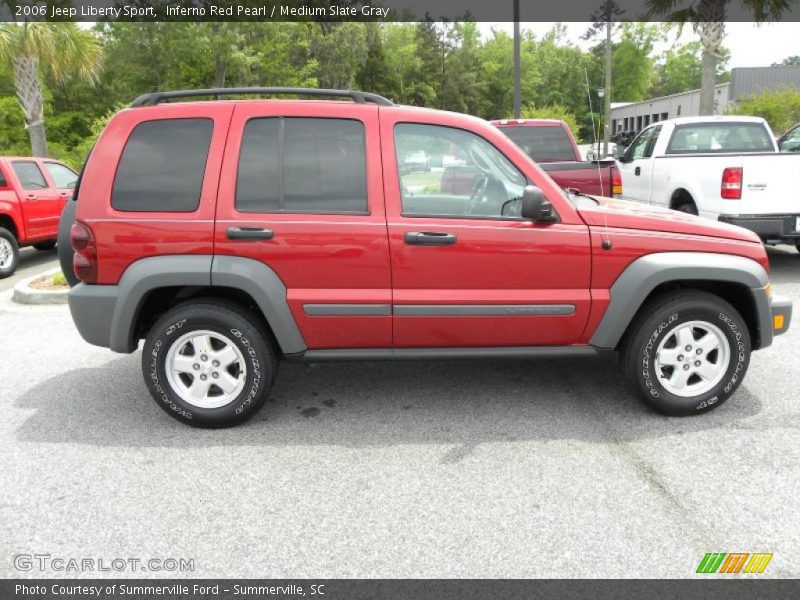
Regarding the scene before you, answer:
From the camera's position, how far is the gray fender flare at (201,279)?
11.9 feet

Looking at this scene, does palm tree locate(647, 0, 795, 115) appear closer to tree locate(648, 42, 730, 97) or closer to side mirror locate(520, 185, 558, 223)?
side mirror locate(520, 185, 558, 223)

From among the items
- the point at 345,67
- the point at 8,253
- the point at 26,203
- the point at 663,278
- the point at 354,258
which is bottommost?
the point at 8,253

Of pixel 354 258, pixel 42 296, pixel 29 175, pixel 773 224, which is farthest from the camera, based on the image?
pixel 29 175


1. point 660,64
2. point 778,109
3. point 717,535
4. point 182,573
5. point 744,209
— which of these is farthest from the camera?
point 660,64

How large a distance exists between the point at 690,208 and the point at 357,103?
18.8ft

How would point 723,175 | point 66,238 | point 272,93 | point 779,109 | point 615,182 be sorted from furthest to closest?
point 779,109, point 615,182, point 723,175, point 66,238, point 272,93

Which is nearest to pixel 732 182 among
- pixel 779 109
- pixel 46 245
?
pixel 46 245

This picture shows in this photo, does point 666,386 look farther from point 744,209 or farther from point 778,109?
point 778,109

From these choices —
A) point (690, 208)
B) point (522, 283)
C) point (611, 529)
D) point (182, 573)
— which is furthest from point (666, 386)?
point (690, 208)

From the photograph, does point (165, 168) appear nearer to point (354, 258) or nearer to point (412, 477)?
point (354, 258)

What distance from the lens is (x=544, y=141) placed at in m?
10.0

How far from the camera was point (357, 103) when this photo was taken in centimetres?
384

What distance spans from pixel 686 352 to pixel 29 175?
33.9 ft

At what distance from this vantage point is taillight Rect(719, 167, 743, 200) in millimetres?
7105
